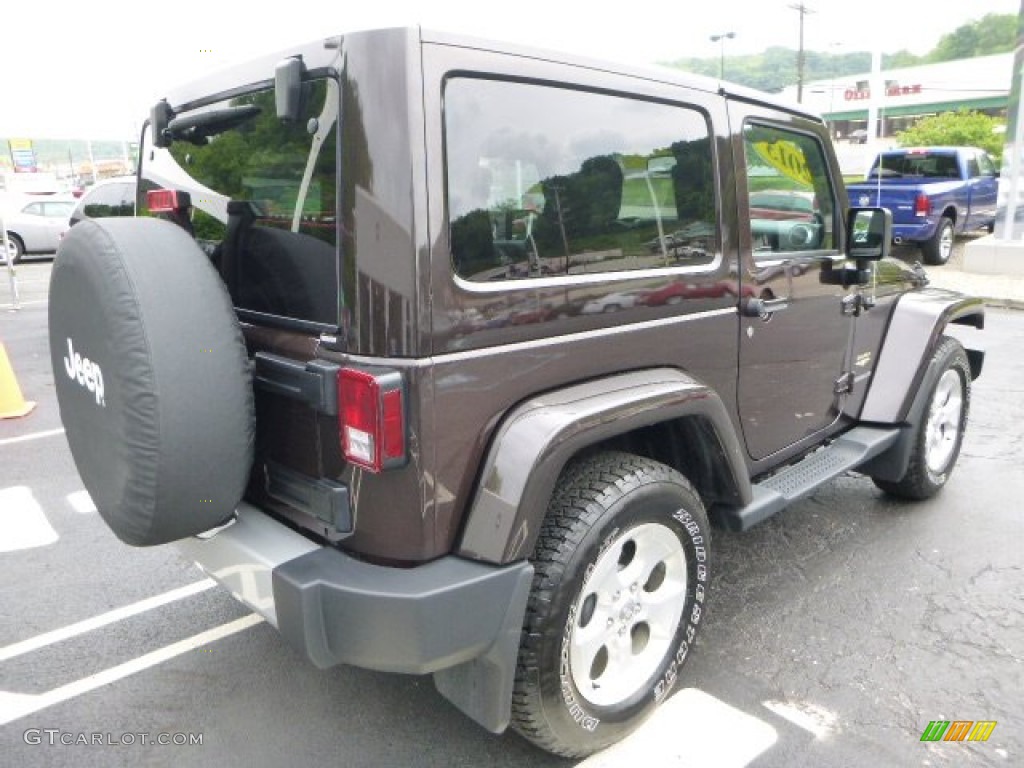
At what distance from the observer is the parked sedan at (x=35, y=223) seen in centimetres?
1659

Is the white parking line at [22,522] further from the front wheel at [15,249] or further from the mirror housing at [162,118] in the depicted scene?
the front wheel at [15,249]

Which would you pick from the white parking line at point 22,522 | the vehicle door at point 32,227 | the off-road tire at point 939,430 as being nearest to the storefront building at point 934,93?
the vehicle door at point 32,227

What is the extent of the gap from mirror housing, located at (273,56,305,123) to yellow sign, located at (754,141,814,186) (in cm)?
172

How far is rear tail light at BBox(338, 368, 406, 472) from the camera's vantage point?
1812 mm

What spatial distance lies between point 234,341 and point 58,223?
17729mm

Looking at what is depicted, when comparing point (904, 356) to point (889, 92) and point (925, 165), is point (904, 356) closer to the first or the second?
point (925, 165)

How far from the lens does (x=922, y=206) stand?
12000mm

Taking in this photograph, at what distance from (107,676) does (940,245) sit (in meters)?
13.4

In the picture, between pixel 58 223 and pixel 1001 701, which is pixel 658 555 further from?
pixel 58 223

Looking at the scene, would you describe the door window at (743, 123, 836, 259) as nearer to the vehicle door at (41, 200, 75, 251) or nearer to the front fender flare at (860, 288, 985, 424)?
the front fender flare at (860, 288, 985, 424)

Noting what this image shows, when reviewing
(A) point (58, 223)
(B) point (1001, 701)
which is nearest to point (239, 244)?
(B) point (1001, 701)

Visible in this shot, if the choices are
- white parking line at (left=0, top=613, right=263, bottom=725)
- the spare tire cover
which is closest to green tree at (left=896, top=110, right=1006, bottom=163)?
white parking line at (left=0, top=613, right=263, bottom=725)

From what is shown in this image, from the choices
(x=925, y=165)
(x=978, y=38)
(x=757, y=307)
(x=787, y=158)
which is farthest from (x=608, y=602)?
(x=978, y=38)

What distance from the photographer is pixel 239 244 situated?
2.32 meters
